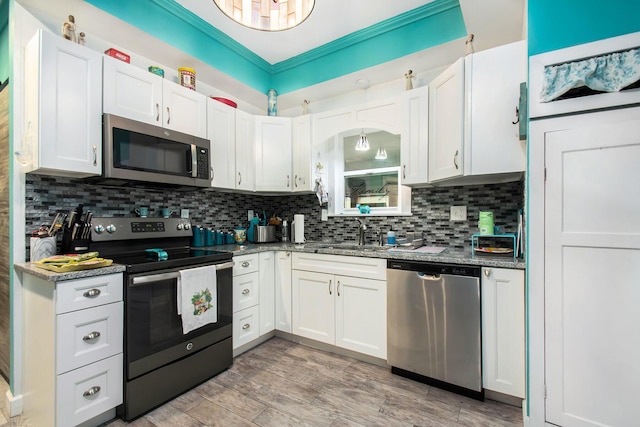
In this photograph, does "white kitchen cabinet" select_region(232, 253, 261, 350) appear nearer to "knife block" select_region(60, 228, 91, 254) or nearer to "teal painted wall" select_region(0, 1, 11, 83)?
"knife block" select_region(60, 228, 91, 254)

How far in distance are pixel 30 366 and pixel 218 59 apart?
2.68m

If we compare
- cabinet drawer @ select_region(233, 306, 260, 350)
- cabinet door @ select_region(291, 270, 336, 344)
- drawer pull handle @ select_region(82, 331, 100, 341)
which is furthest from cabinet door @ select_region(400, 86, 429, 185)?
drawer pull handle @ select_region(82, 331, 100, 341)

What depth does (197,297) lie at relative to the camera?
1957 mm

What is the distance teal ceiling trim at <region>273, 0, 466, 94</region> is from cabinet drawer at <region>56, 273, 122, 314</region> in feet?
8.20

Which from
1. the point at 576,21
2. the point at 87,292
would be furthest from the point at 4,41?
the point at 576,21

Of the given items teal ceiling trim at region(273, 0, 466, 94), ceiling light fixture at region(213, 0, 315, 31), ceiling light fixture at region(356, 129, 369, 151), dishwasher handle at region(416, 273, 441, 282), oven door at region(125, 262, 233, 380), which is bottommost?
oven door at region(125, 262, 233, 380)

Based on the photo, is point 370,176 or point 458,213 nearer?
point 458,213

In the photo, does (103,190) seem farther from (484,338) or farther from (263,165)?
(484,338)

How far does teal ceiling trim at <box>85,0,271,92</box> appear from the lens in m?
2.01

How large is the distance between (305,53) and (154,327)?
2837mm

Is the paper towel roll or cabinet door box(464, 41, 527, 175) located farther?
the paper towel roll

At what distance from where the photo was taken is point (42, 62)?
5.23ft

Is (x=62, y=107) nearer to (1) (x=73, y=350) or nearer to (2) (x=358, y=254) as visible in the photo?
(1) (x=73, y=350)

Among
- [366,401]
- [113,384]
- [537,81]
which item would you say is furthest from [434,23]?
[113,384]
